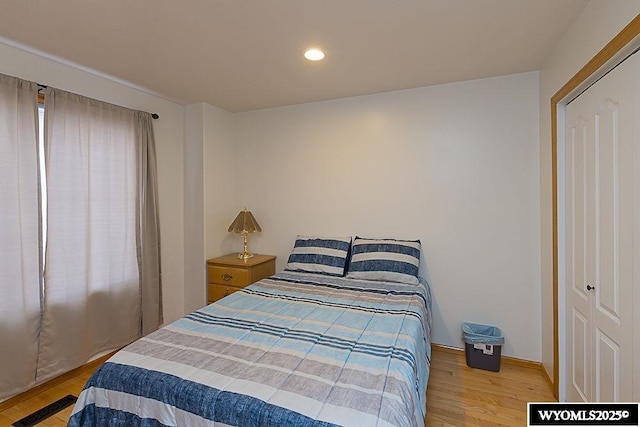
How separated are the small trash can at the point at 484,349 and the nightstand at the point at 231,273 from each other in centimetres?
203

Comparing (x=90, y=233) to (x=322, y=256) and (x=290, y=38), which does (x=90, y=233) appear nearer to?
(x=322, y=256)

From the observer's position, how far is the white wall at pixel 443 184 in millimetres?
2637

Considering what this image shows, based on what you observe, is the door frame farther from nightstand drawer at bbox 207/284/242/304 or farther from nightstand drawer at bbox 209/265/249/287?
nightstand drawer at bbox 207/284/242/304

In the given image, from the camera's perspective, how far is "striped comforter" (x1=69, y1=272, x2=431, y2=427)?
3.69ft

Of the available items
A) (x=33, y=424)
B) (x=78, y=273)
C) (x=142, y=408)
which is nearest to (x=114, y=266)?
(x=78, y=273)

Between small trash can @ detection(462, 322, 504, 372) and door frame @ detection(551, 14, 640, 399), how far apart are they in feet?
1.27


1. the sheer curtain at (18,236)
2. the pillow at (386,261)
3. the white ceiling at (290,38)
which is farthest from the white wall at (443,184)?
the sheer curtain at (18,236)

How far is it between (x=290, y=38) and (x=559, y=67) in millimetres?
1807

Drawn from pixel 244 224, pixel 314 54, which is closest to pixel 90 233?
pixel 244 224

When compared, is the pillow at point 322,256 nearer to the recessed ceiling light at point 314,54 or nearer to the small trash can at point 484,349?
the small trash can at point 484,349

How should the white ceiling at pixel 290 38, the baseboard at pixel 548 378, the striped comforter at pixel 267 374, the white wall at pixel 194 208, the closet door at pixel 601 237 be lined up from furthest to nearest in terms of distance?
1. the white wall at pixel 194 208
2. the baseboard at pixel 548 378
3. the white ceiling at pixel 290 38
4. the closet door at pixel 601 237
5. the striped comforter at pixel 267 374

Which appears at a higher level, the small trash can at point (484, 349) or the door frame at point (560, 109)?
the door frame at point (560, 109)

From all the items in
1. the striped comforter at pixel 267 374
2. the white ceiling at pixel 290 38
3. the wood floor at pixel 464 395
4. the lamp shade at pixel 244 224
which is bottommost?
the wood floor at pixel 464 395

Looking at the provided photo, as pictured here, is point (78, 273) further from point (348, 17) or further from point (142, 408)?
point (348, 17)
